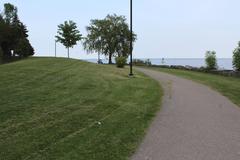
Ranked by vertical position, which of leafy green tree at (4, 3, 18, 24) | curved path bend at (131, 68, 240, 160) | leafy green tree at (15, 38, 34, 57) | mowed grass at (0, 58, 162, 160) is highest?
leafy green tree at (4, 3, 18, 24)

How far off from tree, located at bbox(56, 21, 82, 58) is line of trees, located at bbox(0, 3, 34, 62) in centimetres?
619

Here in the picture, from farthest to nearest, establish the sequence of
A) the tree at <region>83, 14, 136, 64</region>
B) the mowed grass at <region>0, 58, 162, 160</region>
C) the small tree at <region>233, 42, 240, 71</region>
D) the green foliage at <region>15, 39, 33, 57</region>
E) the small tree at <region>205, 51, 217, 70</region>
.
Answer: the tree at <region>83, 14, 136, 64</region>, the green foliage at <region>15, 39, 33, 57</region>, the small tree at <region>205, 51, 217, 70</region>, the small tree at <region>233, 42, 240, 71</region>, the mowed grass at <region>0, 58, 162, 160</region>

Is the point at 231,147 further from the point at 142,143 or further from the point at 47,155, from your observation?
the point at 47,155

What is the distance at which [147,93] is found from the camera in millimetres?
15328

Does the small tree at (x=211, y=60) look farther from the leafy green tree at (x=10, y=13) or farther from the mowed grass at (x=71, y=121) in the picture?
the leafy green tree at (x=10, y=13)

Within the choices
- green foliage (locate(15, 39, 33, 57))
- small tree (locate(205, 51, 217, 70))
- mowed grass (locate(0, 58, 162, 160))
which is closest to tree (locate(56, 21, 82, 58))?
green foliage (locate(15, 39, 33, 57))

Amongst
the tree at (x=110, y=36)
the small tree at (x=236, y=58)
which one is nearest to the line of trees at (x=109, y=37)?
the tree at (x=110, y=36)

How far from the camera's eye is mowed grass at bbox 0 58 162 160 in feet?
20.7

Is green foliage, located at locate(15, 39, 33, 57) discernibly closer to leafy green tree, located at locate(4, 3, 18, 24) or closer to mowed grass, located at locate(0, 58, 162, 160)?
leafy green tree, located at locate(4, 3, 18, 24)

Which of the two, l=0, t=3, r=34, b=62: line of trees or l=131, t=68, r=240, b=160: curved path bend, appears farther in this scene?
l=0, t=3, r=34, b=62: line of trees

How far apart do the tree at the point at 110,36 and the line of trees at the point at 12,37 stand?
428 inches

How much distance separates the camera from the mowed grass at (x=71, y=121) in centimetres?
630

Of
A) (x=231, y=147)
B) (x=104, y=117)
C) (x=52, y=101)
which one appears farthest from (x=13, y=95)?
(x=231, y=147)

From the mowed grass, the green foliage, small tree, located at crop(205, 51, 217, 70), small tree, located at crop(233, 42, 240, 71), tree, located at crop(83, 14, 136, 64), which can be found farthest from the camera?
tree, located at crop(83, 14, 136, 64)
